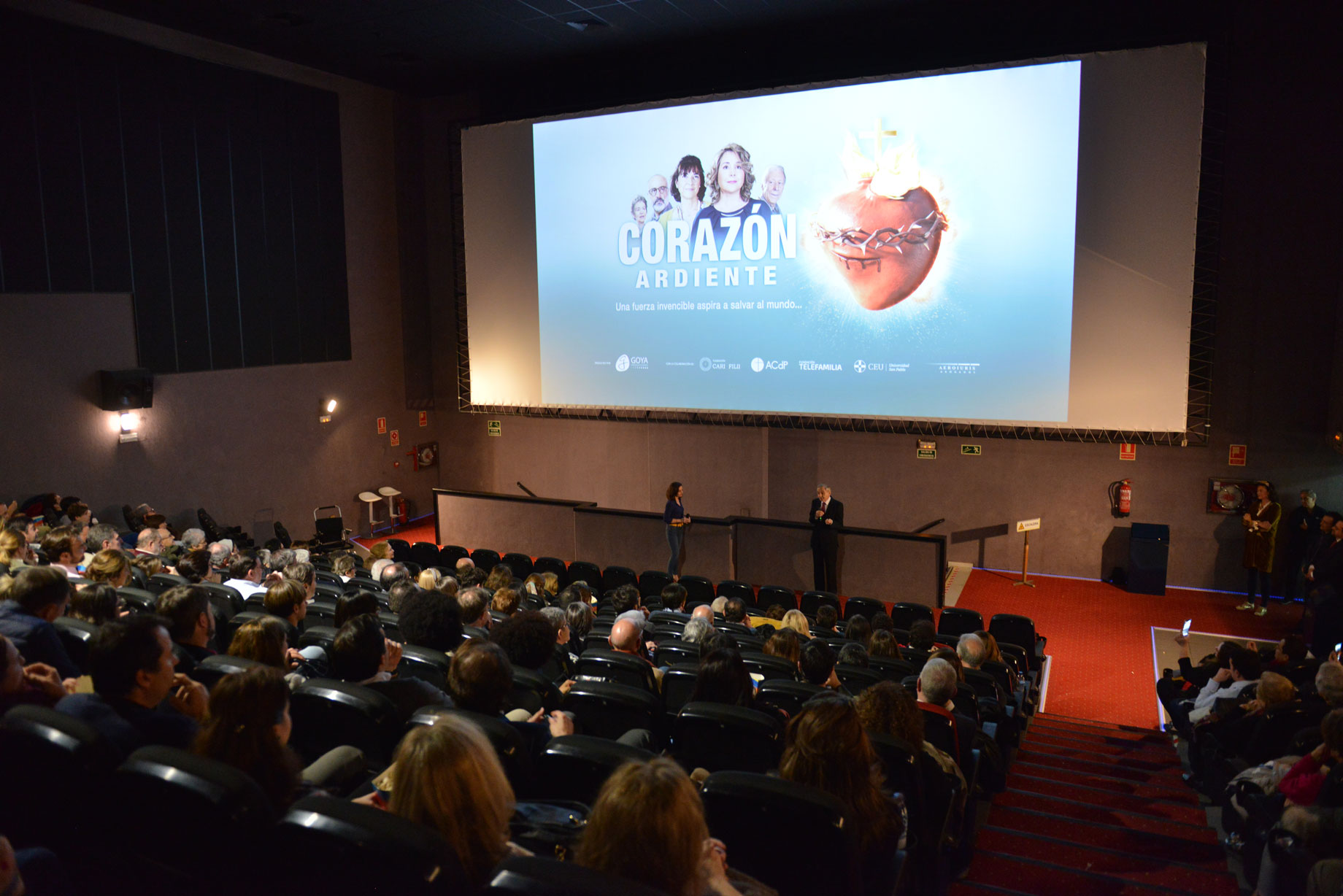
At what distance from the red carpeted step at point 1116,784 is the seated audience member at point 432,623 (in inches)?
138

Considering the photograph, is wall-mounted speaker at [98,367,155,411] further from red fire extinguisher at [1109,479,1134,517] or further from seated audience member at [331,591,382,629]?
red fire extinguisher at [1109,479,1134,517]

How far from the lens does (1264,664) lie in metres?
5.89

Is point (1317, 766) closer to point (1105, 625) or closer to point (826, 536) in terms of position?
point (1105, 625)

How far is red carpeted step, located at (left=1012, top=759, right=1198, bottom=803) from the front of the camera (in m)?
5.00

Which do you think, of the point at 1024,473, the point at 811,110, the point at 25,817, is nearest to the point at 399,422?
the point at 811,110

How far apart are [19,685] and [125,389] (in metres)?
9.26

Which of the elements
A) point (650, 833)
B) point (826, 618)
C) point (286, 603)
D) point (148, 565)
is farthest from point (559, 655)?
point (148, 565)

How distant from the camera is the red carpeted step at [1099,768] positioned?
5328mm

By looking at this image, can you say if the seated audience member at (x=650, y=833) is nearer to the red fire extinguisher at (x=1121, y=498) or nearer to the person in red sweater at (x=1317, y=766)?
the person in red sweater at (x=1317, y=766)

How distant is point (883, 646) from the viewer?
18.0 ft

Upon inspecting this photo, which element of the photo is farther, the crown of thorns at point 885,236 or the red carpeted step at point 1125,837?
the crown of thorns at point 885,236

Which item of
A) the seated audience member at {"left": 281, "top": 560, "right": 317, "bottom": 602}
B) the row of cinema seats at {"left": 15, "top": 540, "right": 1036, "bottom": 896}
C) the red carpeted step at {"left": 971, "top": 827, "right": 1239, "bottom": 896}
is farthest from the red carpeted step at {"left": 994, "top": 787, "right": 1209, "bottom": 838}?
the seated audience member at {"left": 281, "top": 560, "right": 317, "bottom": 602}

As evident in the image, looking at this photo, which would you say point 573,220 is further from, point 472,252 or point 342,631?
point 342,631

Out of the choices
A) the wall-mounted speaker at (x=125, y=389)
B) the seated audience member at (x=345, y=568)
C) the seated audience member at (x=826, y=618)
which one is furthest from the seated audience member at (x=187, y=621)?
the wall-mounted speaker at (x=125, y=389)
